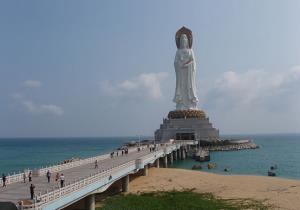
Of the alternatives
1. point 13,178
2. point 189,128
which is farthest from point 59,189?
point 189,128

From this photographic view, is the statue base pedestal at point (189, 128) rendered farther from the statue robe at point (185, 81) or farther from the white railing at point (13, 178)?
the white railing at point (13, 178)

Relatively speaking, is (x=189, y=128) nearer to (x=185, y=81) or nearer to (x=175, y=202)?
(x=185, y=81)

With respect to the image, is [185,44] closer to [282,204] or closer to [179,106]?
[179,106]

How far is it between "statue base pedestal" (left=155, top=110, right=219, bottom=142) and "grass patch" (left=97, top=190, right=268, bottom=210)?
55.8 meters

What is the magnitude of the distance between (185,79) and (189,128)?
10.8 m

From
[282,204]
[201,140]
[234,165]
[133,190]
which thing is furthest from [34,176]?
[201,140]

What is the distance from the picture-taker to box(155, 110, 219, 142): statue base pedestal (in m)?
84.7

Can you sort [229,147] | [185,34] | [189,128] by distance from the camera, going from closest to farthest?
[229,147], [189,128], [185,34]

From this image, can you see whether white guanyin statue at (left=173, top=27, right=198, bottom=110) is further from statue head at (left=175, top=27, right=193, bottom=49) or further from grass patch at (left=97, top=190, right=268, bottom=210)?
grass patch at (left=97, top=190, right=268, bottom=210)

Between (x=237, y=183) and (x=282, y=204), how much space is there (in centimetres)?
893

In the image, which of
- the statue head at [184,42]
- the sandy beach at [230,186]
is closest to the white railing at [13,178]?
the sandy beach at [230,186]

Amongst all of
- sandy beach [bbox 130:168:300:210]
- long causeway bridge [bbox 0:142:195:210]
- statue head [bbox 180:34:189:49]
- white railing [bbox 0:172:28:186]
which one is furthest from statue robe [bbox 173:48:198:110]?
white railing [bbox 0:172:28:186]

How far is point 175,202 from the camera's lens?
2595 cm

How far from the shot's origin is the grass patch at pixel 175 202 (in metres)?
24.4
